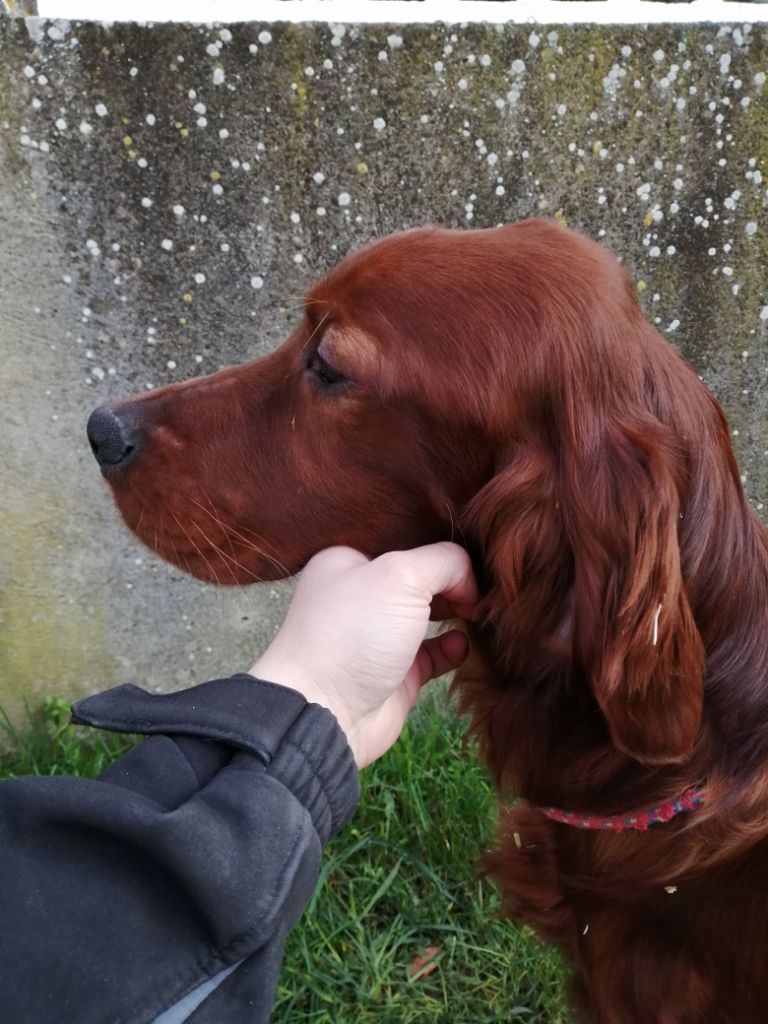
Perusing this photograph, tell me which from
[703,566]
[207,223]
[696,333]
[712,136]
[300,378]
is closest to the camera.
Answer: [703,566]

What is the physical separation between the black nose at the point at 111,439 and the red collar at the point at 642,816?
3.54 feet

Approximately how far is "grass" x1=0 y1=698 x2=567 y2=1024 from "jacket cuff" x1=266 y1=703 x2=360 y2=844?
1.16 meters

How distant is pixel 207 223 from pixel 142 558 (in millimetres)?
1000

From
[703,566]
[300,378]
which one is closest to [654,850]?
[703,566]

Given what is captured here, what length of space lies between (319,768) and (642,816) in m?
0.61

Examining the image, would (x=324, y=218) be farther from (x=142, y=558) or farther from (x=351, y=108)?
(x=142, y=558)

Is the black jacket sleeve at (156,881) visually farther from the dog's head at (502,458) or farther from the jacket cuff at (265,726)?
the dog's head at (502,458)

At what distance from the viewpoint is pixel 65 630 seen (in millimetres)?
2674

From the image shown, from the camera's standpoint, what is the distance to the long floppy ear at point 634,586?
1.36 meters

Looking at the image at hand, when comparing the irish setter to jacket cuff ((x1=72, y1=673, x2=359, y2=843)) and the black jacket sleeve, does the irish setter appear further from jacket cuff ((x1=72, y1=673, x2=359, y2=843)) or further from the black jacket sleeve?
the black jacket sleeve

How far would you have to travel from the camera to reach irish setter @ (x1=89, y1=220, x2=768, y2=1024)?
1422 millimetres

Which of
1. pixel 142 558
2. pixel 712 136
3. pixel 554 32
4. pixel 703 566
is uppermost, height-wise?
pixel 554 32

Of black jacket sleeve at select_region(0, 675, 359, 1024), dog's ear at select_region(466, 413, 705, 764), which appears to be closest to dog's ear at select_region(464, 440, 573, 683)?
dog's ear at select_region(466, 413, 705, 764)

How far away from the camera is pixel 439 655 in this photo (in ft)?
6.02
